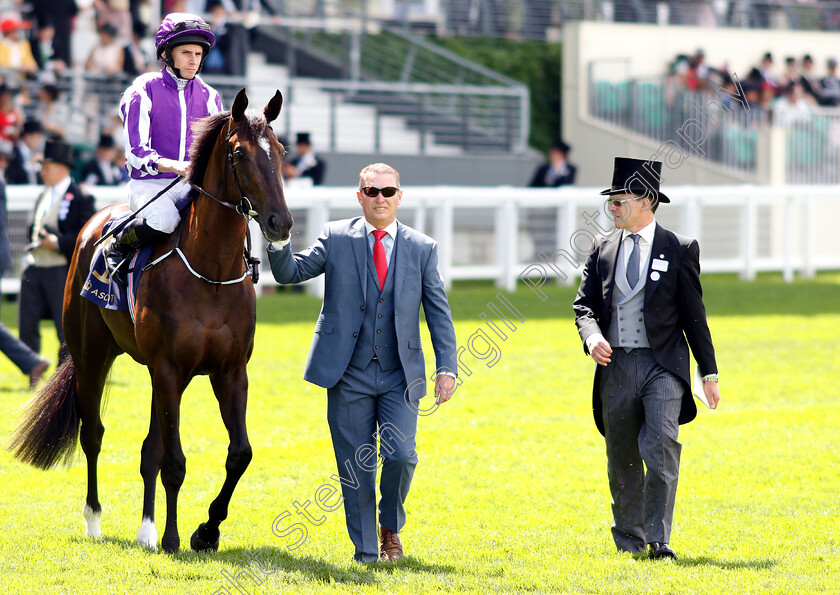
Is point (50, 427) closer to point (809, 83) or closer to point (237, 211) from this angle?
point (237, 211)

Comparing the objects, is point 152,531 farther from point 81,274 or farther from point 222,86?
point 222,86

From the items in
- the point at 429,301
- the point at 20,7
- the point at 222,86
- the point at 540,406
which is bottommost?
the point at 540,406

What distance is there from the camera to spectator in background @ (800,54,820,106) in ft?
75.4

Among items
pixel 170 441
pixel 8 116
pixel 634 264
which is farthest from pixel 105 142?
pixel 634 264

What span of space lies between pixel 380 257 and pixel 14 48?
1297 centimetres

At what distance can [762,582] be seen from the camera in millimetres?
4785

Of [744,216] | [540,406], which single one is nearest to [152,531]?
[540,406]

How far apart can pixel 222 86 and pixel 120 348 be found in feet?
40.1

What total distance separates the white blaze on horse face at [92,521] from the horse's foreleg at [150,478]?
8.8 inches

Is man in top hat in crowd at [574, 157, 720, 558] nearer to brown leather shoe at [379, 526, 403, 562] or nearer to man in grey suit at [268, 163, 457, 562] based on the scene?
man in grey suit at [268, 163, 457, 562]

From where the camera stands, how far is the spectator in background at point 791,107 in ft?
67.0

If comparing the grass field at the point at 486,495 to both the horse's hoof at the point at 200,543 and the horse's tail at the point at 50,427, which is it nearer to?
the horse's hoof at the point at 200,543

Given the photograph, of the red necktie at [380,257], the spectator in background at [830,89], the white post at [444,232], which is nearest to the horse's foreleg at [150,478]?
the red necktie at [380,257]

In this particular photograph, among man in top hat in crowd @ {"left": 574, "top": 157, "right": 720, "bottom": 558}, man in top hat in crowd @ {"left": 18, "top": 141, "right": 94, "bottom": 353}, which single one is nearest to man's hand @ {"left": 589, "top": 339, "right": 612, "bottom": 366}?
man in top hat in crowd @ {"left": 574, "top": 157, "right": 720, "bottom": 558}
